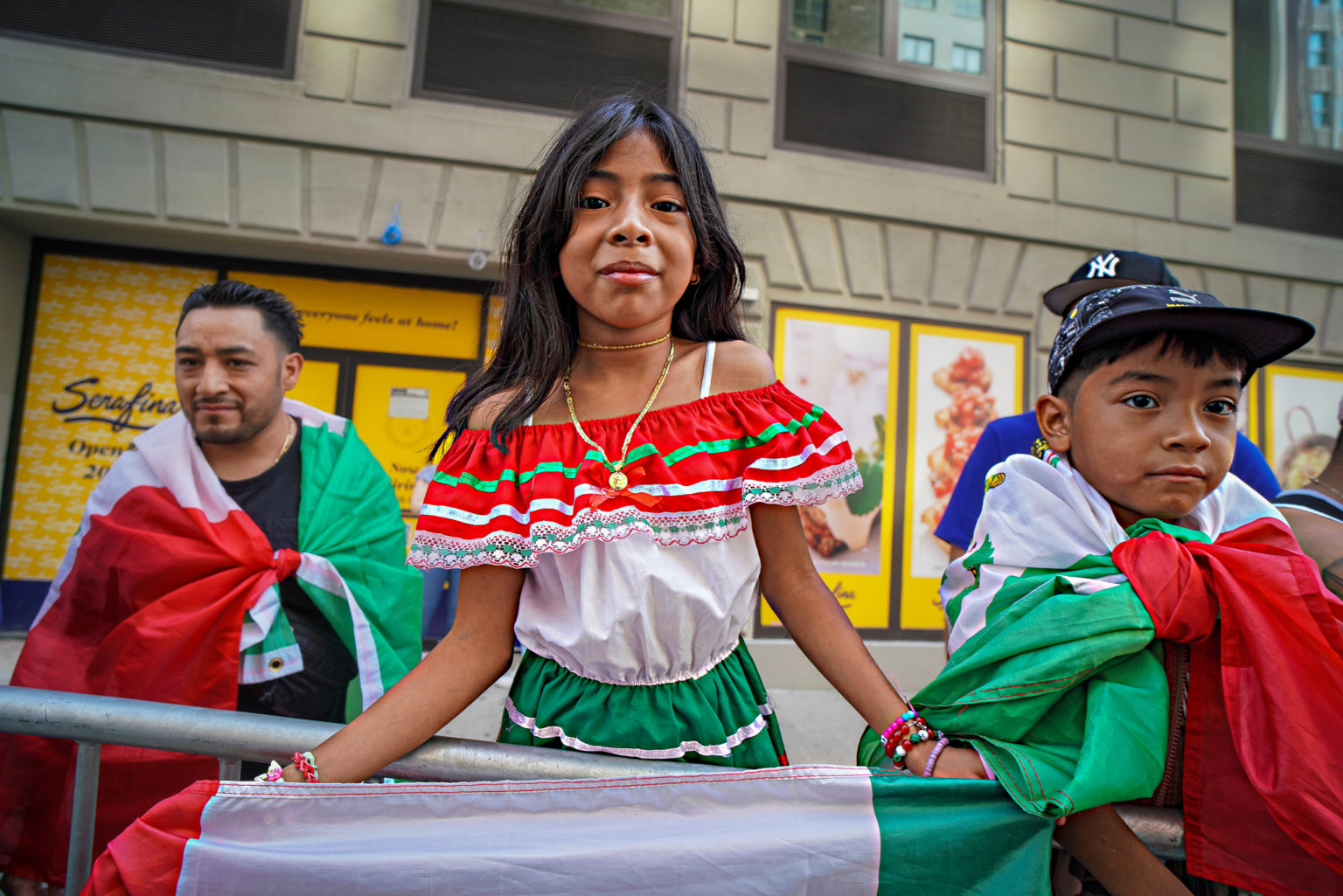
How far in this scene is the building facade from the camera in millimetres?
5707

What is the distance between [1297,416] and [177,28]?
10.9m

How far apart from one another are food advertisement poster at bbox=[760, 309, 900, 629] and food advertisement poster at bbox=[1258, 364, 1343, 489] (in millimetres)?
4236

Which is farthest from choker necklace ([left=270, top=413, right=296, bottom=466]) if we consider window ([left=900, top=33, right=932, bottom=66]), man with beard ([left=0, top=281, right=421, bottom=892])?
window ([left=900, top=33, right=932, bottom=66])

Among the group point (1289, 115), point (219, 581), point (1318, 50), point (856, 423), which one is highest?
point (1318, 50)

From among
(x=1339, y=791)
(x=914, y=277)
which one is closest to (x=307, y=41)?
(x=914, y=277)

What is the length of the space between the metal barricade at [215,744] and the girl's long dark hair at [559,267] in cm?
53

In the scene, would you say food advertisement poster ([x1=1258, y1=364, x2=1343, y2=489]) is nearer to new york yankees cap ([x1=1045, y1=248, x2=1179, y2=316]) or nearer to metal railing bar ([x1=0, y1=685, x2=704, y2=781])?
new york yankees cap ([x1=1045, y1=248, x2=1179, y2=316])

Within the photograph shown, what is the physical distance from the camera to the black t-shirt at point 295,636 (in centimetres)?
223

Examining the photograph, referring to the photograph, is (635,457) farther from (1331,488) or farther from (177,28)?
(177,28)

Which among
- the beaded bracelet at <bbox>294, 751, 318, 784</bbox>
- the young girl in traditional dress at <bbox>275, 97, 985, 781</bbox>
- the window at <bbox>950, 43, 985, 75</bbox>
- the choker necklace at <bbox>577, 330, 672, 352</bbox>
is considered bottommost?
the beaded bracelet at <bbox>294, 751, 318, 784</bbox>

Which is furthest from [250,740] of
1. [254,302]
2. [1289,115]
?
[1289,115]

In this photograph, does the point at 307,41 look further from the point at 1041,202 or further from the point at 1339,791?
the point at 1339,791

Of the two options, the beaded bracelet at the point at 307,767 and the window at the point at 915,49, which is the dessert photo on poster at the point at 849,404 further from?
the beaded bracelet at the point at 307,767

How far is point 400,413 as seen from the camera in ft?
20.9
